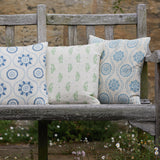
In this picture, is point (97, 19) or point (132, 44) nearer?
point (132, 44)

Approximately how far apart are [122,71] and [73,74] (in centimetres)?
30

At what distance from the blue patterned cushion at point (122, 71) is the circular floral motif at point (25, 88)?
0.43m

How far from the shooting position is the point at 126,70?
1.74 metres

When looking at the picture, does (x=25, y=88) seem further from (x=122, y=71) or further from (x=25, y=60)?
(x=122, y=71)

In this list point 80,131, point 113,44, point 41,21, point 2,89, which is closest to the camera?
point 2,89

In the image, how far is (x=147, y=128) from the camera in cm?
143

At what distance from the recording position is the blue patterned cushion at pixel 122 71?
1714 mm

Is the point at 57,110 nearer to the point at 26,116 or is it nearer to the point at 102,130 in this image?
the point at 26,116

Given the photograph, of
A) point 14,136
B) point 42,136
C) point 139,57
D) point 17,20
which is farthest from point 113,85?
point 14,136

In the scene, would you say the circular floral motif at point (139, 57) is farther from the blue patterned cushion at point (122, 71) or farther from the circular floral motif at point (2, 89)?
the circular floral motif at point (2, 89)

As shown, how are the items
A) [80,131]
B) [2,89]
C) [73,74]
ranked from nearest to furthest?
1. [2,89]
2. [73,74]
3. [80,131]

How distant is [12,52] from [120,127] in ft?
4.89

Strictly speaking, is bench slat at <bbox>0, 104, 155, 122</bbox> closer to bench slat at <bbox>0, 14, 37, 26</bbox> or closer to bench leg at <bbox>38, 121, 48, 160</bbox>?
bench leg at <bbox>38, 121, 48, 160</bbox>

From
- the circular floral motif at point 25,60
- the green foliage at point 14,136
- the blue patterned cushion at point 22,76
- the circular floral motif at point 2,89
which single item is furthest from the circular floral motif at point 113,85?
the green foliage at point 14,136
